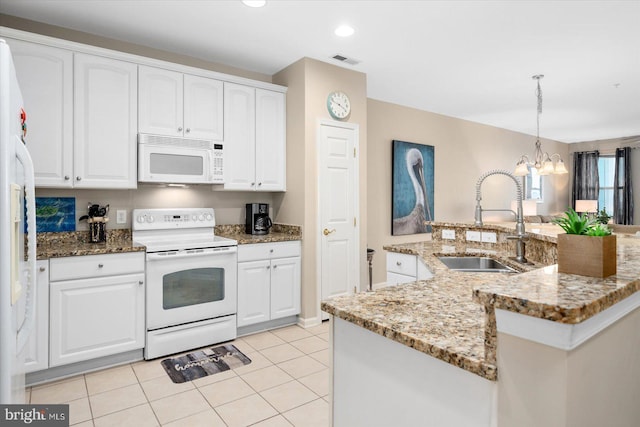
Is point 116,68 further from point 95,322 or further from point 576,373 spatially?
point 576,373

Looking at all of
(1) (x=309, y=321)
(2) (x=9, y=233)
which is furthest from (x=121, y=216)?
(2) (x=9, y=233)

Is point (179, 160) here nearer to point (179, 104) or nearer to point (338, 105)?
point (179, 104)

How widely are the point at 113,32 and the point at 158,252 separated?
184cm

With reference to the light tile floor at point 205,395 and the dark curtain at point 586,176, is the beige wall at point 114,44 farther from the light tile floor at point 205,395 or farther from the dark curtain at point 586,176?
the dark curtain at point 586,176

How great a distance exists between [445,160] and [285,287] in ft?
11.7

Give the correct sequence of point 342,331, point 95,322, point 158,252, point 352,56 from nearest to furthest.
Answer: point 342,331 < point 95,322 < point 158,252 < point 352,56

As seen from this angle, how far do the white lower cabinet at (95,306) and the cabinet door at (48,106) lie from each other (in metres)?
0.67

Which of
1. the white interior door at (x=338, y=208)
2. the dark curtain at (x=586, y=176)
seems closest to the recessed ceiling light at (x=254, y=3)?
the white interior door at (x=338, y=208)

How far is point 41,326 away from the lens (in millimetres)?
2482

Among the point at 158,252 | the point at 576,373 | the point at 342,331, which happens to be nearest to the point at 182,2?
the point at 158,252

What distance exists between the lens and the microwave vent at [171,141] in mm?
3085

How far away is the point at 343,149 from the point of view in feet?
12.8

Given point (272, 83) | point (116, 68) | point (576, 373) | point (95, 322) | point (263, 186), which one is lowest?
point (95, 322)

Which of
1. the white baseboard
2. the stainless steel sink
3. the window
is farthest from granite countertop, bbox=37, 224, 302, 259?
the window
